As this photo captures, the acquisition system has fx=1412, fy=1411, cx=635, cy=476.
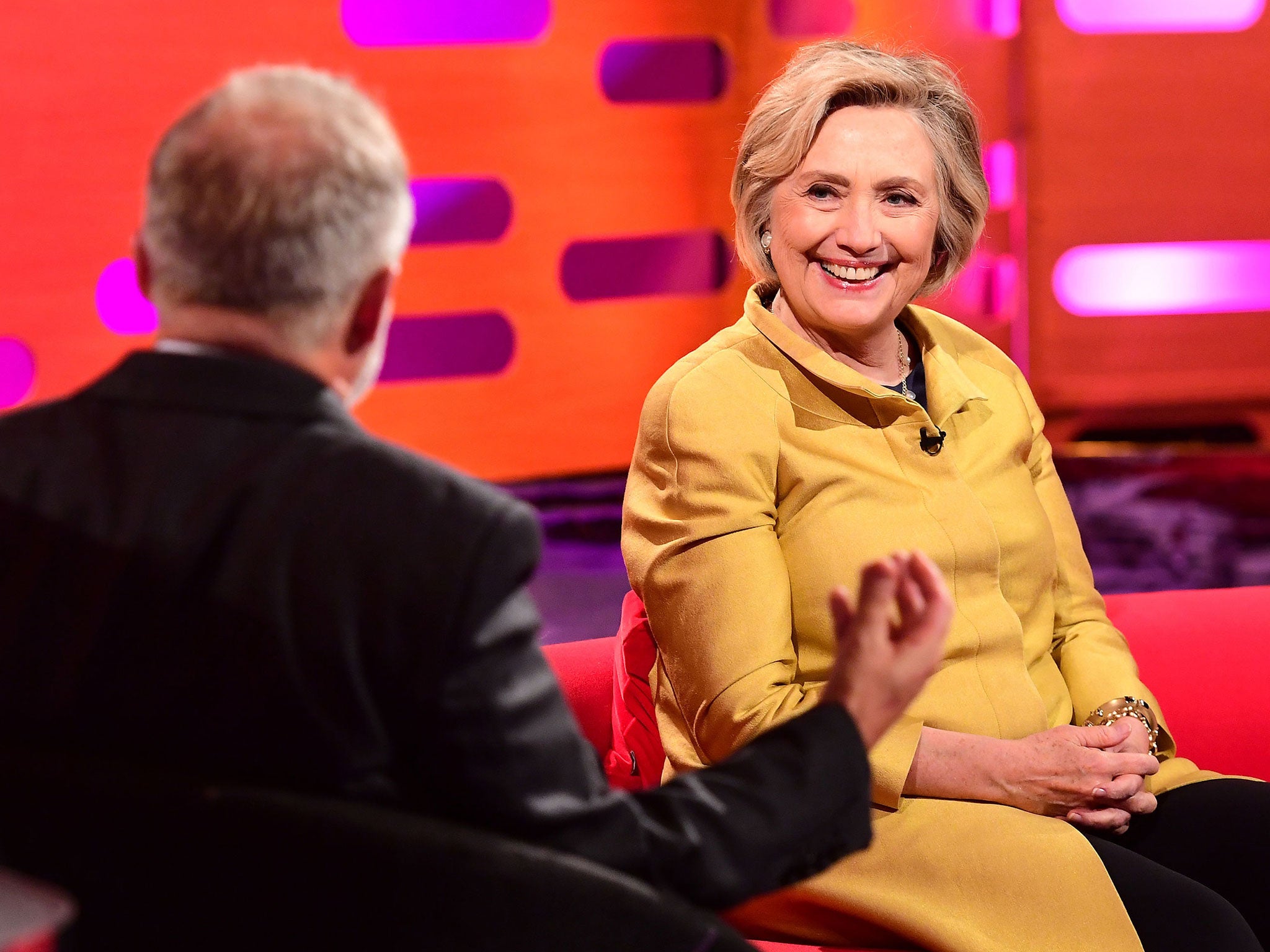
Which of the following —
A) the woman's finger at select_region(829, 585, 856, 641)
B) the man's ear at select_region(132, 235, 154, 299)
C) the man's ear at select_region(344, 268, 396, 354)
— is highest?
the man's ear at select_region(132, 235, 154, 299)

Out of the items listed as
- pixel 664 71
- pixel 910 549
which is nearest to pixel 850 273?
pixel 910 549

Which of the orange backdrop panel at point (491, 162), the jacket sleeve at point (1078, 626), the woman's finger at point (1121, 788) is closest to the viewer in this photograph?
the woman's finger at point (1121, 788)

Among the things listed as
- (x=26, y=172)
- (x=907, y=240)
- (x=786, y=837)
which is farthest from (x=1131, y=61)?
(x=786, y=837)

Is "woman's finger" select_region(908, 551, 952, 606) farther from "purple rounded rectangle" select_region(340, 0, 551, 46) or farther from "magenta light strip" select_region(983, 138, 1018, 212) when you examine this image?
"magenta light strip" select_region(983, 138, 1018, 212)

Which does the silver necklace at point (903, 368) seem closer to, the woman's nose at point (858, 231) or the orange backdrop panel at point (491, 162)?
the woman's nose at point (858, 231)

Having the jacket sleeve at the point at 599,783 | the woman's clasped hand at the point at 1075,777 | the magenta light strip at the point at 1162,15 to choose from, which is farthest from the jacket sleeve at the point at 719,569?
the magenta light strip at the point at 1162,15

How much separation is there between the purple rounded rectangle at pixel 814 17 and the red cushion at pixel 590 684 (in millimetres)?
2764

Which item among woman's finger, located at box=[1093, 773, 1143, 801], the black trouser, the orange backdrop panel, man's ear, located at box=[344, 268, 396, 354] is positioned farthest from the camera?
the orange backdrop panel

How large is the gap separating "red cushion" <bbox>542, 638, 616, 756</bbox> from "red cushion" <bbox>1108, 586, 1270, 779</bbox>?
78 centimetres

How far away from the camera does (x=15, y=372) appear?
12.8 feet

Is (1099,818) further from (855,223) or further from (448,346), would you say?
(448,346)

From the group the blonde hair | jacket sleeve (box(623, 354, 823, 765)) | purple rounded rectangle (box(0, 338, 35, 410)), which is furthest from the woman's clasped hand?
purple rounded rectangle (box(0, 338, 35, 410))

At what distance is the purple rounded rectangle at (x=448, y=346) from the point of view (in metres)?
4.23

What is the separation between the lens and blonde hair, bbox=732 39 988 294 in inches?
73.3
